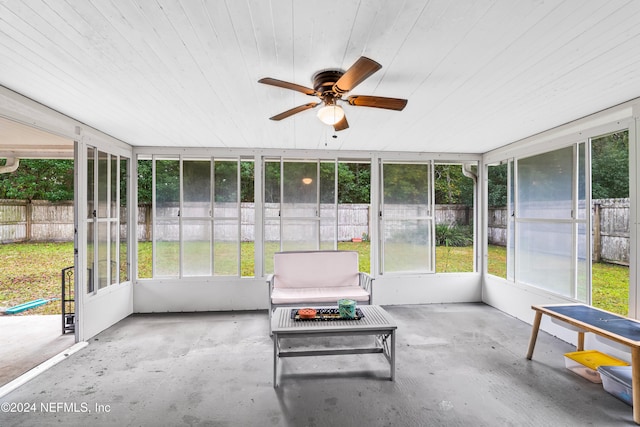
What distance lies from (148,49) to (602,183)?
4478 mm

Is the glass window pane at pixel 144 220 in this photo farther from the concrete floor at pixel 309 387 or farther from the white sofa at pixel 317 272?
the white sofa at pixel 317 272

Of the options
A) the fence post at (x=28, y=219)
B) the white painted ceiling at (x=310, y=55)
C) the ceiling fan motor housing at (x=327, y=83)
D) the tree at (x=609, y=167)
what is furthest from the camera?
the fence post at (x=28, y=219)

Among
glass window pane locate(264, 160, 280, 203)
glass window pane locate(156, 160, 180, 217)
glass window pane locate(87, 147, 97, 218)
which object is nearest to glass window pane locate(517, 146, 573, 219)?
glass window pane locate(264, 160, 280, 203)

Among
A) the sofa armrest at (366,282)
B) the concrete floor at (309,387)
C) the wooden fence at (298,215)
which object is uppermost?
the wooden fence at (298,215)

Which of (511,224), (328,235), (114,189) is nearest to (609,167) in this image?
(511,224)

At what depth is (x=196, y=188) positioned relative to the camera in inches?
181

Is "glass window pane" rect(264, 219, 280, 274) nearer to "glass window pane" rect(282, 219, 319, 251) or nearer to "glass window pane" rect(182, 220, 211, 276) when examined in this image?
"glass window pane" rect(282, 219, 319, 251)

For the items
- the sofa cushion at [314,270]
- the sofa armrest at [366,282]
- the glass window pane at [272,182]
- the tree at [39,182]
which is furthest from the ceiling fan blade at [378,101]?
the tree at [39,182]

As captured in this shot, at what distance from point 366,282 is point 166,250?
2.95m

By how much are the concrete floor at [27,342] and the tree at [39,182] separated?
4732 mm

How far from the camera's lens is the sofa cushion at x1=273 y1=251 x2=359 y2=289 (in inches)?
161

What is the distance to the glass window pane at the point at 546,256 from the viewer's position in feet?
11.5

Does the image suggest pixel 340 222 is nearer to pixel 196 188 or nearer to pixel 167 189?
pixel 196 188

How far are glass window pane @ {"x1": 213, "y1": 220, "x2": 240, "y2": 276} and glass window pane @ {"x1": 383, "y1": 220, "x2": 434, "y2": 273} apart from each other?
2.31m
